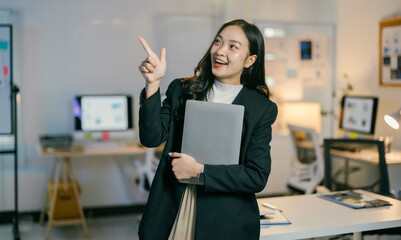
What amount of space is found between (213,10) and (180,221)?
13.8ft

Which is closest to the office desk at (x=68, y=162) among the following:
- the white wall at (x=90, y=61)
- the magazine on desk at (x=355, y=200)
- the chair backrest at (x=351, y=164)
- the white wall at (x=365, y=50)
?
the white wall at (x=90, y=61)

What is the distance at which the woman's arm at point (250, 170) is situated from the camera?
5.17 feet

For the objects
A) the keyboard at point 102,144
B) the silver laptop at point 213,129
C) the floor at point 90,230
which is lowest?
the floor at point 90,230

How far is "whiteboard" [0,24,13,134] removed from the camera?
420 centimetres

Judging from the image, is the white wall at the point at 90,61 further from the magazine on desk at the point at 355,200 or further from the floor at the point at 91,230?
the magazine on desk at the point at 355,200

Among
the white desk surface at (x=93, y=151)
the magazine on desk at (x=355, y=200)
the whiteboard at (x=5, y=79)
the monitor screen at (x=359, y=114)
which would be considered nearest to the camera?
the magazine on desk at (x=355, y=200)

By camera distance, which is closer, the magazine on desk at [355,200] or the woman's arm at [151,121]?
the woman's arm at [151,121]

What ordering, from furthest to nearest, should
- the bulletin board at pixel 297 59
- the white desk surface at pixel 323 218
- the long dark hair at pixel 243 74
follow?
the bulletin board at pixel 297 59, the white desk surface at pixel 323 218, the long dark hair at pixel 243 74

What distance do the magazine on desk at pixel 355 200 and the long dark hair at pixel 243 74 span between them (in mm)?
1003

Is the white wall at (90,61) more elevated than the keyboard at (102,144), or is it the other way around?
the white wall at (90,61)

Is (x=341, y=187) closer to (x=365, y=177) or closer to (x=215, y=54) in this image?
(x=365, y=177)

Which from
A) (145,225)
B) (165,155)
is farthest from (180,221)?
(165,155)

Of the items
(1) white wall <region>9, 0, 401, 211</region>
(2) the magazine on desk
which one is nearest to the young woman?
(2) the magazine on desk

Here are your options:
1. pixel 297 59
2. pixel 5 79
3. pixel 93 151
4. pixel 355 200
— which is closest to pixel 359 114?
pixel 297 59
